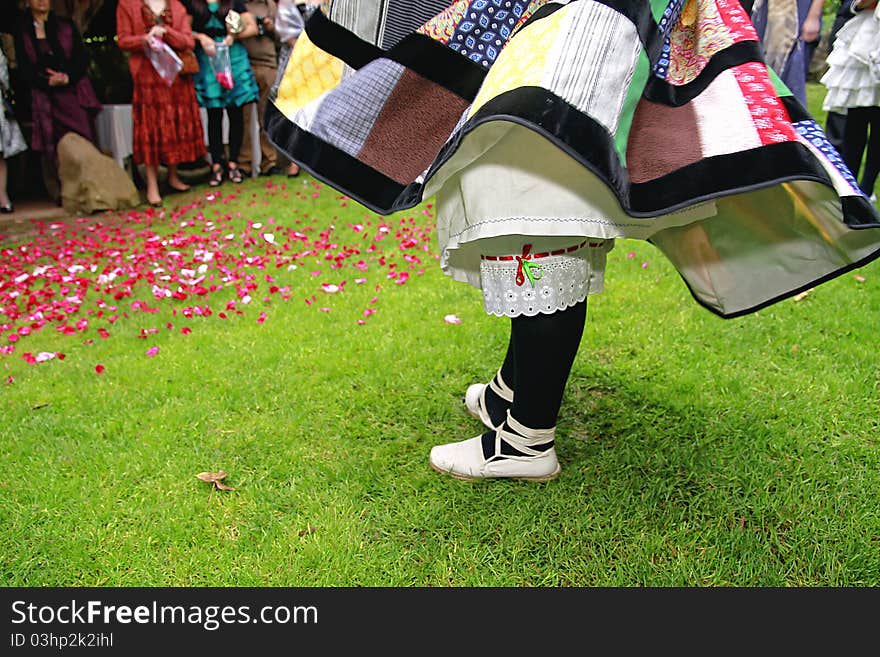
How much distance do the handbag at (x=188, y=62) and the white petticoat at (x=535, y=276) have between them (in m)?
5.07

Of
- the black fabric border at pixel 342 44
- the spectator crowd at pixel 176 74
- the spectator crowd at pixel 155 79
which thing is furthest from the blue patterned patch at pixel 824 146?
the spectator crowd at pixel 155 79

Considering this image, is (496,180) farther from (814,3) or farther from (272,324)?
(814,3)

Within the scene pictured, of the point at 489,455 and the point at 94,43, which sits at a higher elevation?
the point at 489,455

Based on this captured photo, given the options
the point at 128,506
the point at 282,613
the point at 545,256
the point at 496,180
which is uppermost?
the point at 496,180

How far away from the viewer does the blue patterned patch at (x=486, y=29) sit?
4.25ft

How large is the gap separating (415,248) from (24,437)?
7.44 feet

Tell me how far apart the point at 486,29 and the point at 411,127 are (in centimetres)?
23

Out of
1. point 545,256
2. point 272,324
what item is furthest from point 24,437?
point 545,256

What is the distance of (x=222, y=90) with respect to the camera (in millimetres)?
6086

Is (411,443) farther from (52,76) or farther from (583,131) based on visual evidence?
(52,76)

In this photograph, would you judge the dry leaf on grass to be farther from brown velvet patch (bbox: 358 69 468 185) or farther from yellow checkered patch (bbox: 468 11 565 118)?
yellow checkered patch (bbox: 468 11 565 118)

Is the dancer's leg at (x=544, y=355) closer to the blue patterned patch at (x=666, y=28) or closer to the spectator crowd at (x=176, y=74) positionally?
the blue patterned patch at (x=666, y=28)

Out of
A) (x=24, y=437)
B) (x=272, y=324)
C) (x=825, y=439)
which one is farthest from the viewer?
(x=272, y=324)

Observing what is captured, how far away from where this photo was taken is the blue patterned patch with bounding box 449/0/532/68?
1297 mm
